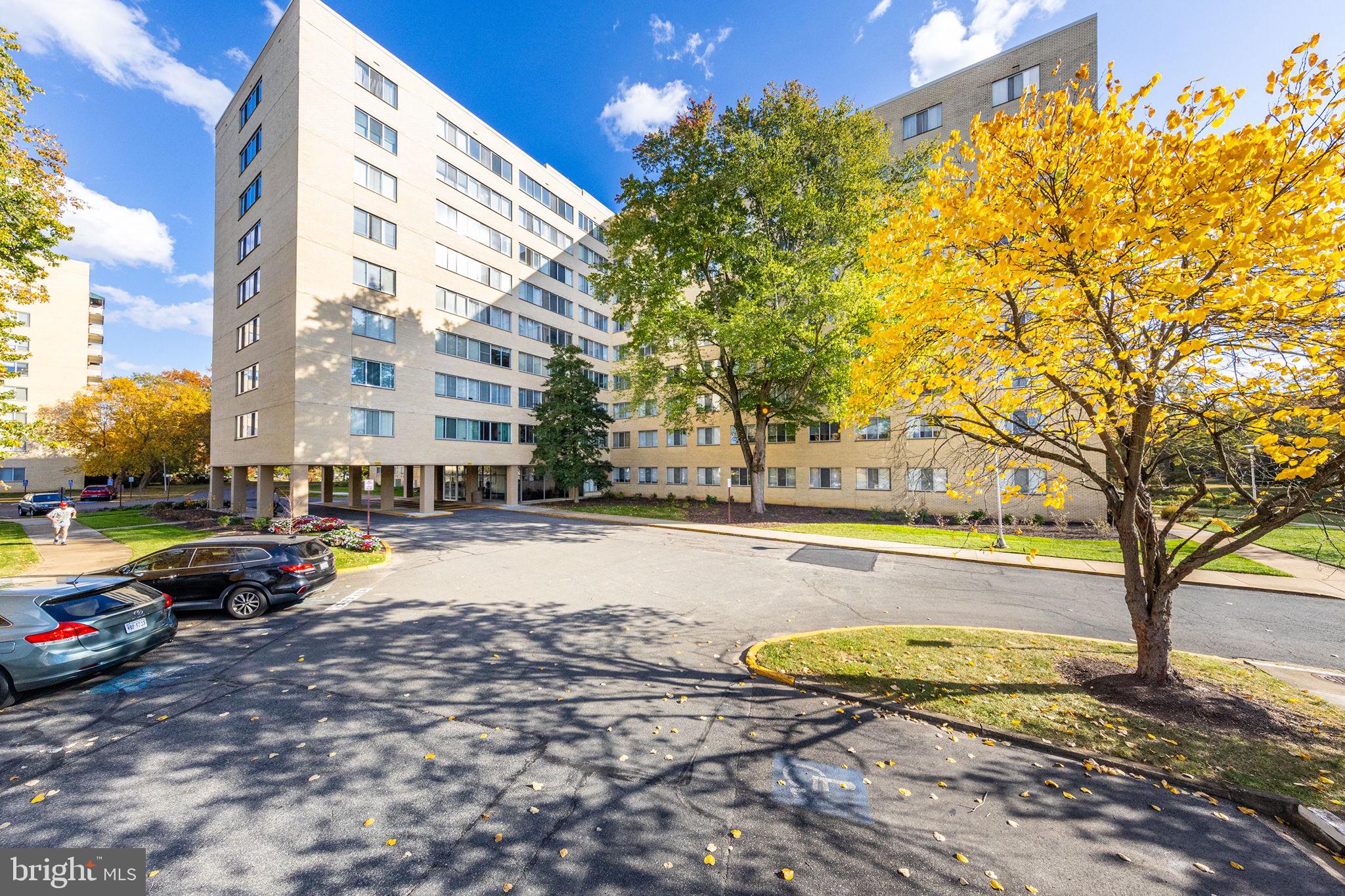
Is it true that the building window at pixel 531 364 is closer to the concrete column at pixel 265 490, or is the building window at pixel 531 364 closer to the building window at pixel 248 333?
the building window at pixel 248 333

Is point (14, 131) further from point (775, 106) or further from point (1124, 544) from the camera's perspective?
point (1124, 544)

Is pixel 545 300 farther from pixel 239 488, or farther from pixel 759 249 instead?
pixel 239 488

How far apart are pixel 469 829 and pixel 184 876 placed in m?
1.92

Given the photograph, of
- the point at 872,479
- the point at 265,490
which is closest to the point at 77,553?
the point at 265,490

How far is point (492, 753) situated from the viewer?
4922 millimetres

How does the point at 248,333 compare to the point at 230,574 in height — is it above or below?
above

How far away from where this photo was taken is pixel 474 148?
3125 cm

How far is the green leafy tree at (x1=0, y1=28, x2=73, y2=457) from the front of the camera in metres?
13.6

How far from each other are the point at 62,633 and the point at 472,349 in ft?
89.3

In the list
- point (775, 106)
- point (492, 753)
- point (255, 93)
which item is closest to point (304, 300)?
point (255, 93)

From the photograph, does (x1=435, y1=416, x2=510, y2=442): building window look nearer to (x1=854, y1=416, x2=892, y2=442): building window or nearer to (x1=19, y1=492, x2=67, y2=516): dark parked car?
(x1=19, y1=492, x2=67, y2=516): dark parked car

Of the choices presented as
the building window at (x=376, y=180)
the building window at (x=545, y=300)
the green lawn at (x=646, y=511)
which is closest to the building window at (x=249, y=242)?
the building window at (x=376, y=180)

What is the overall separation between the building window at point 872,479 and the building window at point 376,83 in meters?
33.6

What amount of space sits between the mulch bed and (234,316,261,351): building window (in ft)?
112
